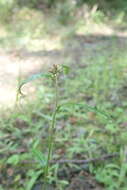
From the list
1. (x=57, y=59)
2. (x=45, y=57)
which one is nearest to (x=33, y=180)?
(x=57, y=59)

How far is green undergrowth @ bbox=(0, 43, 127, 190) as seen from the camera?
1908mm

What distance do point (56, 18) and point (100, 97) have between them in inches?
190

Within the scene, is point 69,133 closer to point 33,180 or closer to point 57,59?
point 33,180

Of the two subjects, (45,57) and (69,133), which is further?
(45,57)

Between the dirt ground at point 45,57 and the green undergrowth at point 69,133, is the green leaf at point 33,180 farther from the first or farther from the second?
the dirt ground at point 45,57

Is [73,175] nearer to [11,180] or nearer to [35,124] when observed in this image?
[11,180]

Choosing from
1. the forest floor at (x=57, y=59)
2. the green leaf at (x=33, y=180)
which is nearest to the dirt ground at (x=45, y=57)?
the forest floor at (x=57, y=59)

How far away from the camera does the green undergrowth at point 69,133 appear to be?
1.91m

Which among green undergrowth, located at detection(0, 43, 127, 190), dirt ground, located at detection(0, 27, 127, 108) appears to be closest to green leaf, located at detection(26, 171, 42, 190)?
green undergrowth, located at detection(0, 43, 127, 190)

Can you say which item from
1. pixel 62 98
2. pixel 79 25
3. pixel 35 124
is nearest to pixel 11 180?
pixel 35 124

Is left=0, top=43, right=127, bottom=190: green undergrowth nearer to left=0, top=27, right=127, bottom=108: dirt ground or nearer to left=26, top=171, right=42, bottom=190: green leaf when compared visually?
left=26, top=171, right=42, bottom=190: green leaf

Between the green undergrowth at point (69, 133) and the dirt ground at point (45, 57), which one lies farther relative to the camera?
the dirt ground at point (45, 57)

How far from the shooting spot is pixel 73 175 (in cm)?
196

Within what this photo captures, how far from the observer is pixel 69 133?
239cm
